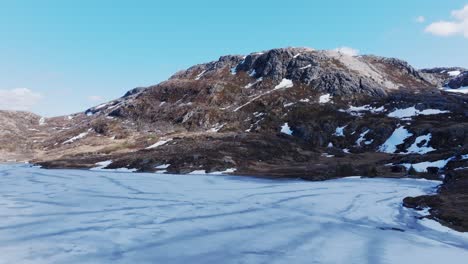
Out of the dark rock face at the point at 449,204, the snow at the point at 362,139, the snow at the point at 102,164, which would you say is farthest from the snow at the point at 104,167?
the snow at the point at 362,139

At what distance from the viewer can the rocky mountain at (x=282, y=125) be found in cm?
6950

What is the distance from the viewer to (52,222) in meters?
23.8

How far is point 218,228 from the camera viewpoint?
23.0m

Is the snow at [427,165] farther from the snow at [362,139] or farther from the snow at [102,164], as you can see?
the snow at [102,164]

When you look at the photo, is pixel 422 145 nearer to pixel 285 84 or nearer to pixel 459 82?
pixel 285 84

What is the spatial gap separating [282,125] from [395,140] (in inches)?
1145

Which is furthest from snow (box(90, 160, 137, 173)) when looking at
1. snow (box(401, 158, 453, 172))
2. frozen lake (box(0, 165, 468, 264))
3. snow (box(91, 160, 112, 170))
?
snow (box(401, 158, 453, 172))

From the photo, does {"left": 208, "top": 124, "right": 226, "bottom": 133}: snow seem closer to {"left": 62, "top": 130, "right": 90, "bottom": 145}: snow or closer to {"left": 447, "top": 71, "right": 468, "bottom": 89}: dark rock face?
{"left": 62, "top": 130, "right": 90, "bottom": 145}: snow

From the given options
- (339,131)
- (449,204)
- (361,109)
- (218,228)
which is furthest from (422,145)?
(218,228)

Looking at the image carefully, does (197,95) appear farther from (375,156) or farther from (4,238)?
(4,238)

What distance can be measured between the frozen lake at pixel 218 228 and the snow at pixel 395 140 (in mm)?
52516

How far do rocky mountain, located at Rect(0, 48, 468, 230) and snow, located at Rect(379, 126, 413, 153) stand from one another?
24 cm

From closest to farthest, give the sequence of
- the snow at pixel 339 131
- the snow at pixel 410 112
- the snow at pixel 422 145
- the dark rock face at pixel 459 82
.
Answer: the snow at pixel 422 145
the snow at pixel 339 131
the snow at pixel 410 112
the dark rock face at pixel 459 82

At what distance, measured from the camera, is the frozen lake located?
1741 cm
